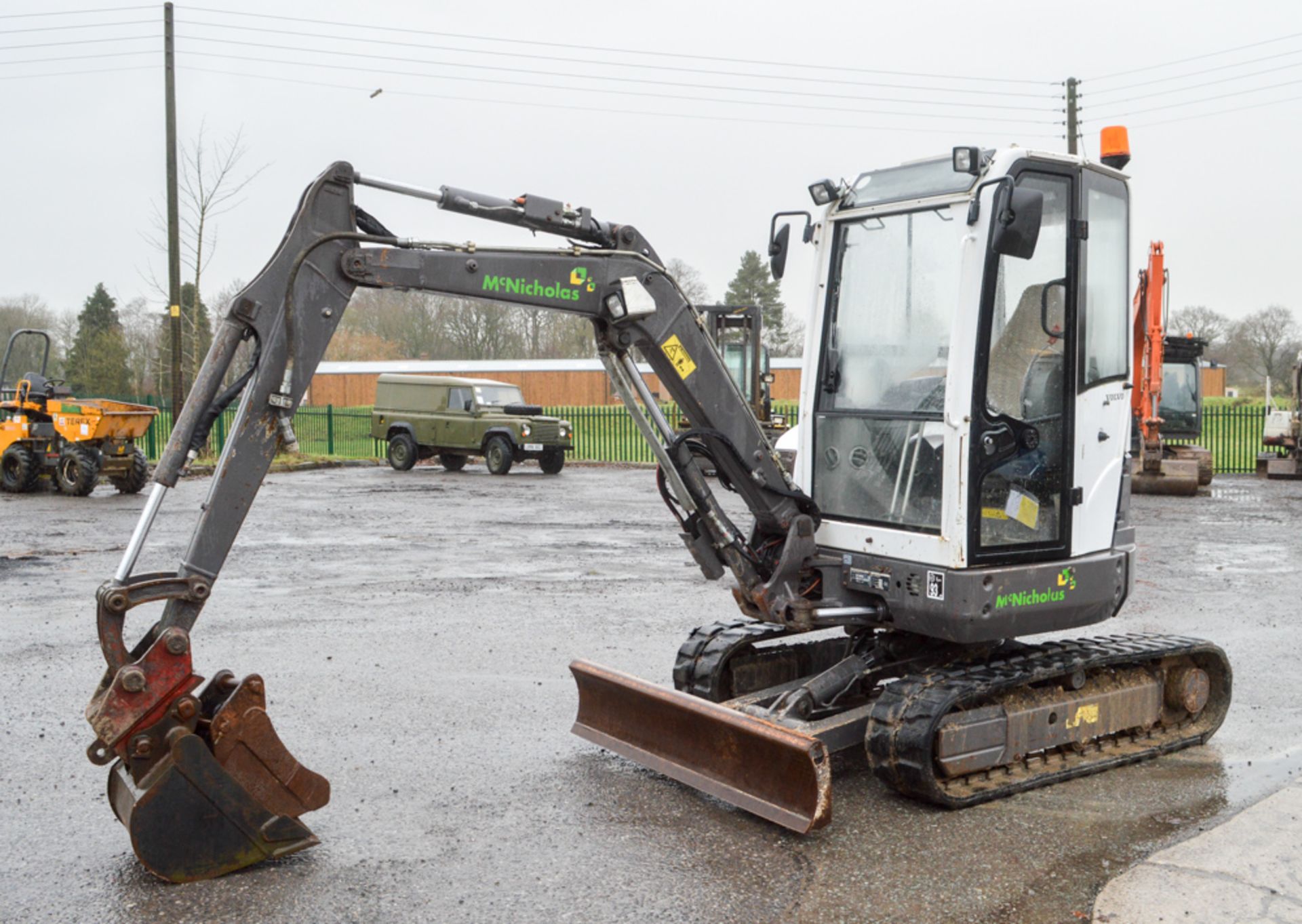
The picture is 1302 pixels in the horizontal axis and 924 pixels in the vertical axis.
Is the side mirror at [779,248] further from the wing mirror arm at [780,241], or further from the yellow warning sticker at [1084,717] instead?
the yellow warning sticker at [1084,717]

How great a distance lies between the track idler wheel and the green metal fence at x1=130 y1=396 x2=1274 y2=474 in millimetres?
25965

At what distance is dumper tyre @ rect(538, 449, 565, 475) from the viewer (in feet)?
86.4

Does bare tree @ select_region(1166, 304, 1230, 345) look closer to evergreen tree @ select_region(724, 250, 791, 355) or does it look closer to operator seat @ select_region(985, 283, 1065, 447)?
Answer: evergreen tree @ select_region(724, 250, 791, 355)

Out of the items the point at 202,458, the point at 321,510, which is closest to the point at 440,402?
the point at 202,458

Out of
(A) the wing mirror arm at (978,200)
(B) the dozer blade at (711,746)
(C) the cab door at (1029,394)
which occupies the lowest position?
(B) the dozer blade at (711,746)

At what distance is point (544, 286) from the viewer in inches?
213

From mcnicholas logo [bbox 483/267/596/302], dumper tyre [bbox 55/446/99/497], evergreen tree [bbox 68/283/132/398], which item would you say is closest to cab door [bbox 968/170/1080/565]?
mcnicholas logo [bbox 483/267/596/302]

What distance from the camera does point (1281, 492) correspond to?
71.8ft

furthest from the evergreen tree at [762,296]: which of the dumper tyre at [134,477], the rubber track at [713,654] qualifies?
the rubber track at [713,654]

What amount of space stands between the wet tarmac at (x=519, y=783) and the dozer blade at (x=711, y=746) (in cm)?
11

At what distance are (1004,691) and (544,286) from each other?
9.29 ft

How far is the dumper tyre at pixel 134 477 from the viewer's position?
20750mm

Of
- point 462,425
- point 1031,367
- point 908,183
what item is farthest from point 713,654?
point 462,425

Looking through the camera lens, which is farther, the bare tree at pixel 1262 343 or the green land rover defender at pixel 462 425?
the bare tree at pixel 1262 343
